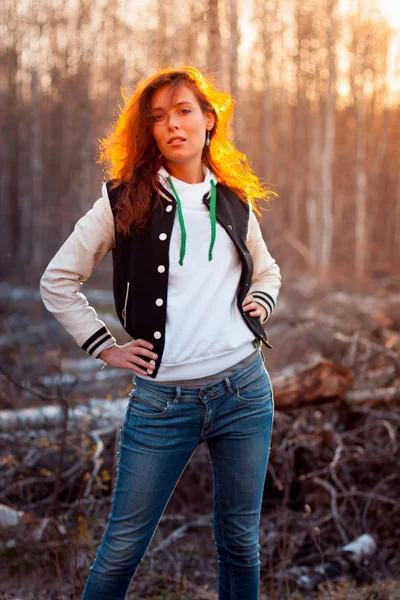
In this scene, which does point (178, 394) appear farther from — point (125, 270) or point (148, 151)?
point (148, 151)

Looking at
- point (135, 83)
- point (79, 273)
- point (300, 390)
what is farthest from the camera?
point (135, 83)

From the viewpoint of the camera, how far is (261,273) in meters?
2.79

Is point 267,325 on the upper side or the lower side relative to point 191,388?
lower

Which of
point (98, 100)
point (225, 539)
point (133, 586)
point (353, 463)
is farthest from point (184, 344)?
point (98, 100)

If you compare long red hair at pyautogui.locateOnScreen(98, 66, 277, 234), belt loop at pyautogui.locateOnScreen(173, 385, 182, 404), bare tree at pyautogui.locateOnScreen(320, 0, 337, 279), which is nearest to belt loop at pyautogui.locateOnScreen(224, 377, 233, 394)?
belt loop at pyautogui.locateOnScreen(173, 385, 182, 404)

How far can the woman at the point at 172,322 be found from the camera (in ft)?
7.66

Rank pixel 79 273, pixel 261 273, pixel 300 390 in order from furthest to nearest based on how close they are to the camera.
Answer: pixel 300 390 → pixel 261 273 → pixel 79 273

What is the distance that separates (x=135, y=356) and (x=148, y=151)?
78 centimetres

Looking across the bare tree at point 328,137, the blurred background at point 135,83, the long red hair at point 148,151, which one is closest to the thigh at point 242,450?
the long red hair at point 148,151

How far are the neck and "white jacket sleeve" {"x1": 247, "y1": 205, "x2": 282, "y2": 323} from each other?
28 cm

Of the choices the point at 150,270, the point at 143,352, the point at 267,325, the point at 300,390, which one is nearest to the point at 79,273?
the point at 150,270

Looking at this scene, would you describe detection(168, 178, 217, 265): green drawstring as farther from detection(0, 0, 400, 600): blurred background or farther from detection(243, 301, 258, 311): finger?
detection(0, 0, 400, 600): blurred background

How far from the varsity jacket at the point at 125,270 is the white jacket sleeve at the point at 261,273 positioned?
15 centimetres

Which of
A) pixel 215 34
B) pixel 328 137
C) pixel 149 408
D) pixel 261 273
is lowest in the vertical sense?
pixel 149 408
